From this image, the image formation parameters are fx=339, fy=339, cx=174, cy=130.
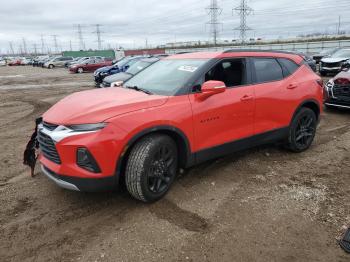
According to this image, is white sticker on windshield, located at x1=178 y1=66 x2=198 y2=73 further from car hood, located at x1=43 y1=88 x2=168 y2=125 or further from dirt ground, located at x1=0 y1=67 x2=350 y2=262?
dirt ground, located at x1=0 y1=67 x2=350 y2=262

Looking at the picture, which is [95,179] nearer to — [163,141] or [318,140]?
[163,141]

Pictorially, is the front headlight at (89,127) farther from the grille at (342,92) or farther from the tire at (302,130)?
the grille at (342,92)

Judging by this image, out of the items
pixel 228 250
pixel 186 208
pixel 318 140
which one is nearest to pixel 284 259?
pixel 228 250

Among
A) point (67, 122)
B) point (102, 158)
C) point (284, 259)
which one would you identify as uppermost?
point (67, 122)

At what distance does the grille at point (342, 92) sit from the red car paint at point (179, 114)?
3617mm

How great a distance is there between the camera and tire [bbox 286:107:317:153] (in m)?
5.61

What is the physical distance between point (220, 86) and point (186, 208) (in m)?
1.51

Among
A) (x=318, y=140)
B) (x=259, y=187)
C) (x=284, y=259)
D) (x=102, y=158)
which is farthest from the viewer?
(x=318, y=140)

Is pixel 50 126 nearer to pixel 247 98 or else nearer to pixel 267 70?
pixel 247 98

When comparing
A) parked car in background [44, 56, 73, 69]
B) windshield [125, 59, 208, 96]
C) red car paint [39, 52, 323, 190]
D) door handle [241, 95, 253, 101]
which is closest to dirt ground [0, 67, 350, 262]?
red car paint [39, 52, 323, 190]

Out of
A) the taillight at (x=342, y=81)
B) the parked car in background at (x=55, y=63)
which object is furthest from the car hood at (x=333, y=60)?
the parked car in background at (x=55, y=63)

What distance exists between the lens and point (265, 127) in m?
5.14

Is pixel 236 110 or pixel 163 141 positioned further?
pixel 236 110

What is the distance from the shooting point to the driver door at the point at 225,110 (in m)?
4.24
